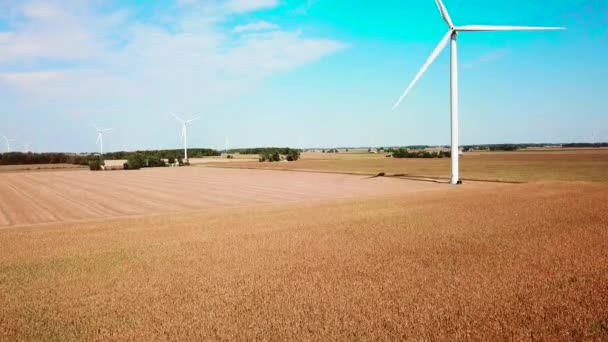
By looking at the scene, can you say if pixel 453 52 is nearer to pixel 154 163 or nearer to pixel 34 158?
pixel 154 163

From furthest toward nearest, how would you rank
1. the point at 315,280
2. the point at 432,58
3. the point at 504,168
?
the point at 504,168, the point at 432,58, the point at 315,280

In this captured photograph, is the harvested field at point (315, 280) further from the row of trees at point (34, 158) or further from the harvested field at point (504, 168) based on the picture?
the row of trees at point (34, 158)

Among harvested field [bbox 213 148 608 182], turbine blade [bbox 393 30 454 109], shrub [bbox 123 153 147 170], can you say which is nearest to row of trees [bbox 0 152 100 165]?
shrub [bbox 123 153 147 170]

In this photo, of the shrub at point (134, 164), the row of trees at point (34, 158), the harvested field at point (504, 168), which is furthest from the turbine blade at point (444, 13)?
the row of trees at point (34, 158)

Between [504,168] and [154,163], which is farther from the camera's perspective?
[154,163]

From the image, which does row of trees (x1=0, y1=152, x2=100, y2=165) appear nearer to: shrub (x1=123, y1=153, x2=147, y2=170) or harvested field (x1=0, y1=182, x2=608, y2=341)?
shrub (x1=123, y1=153, x2=147, y2=170)

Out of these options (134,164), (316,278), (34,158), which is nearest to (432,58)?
(316,278)

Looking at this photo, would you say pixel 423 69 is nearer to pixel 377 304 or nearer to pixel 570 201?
pixel 570 201

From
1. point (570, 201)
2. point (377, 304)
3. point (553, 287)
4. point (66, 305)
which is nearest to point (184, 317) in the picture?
point (66, 305)

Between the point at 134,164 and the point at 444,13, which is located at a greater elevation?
the point at 444,13
